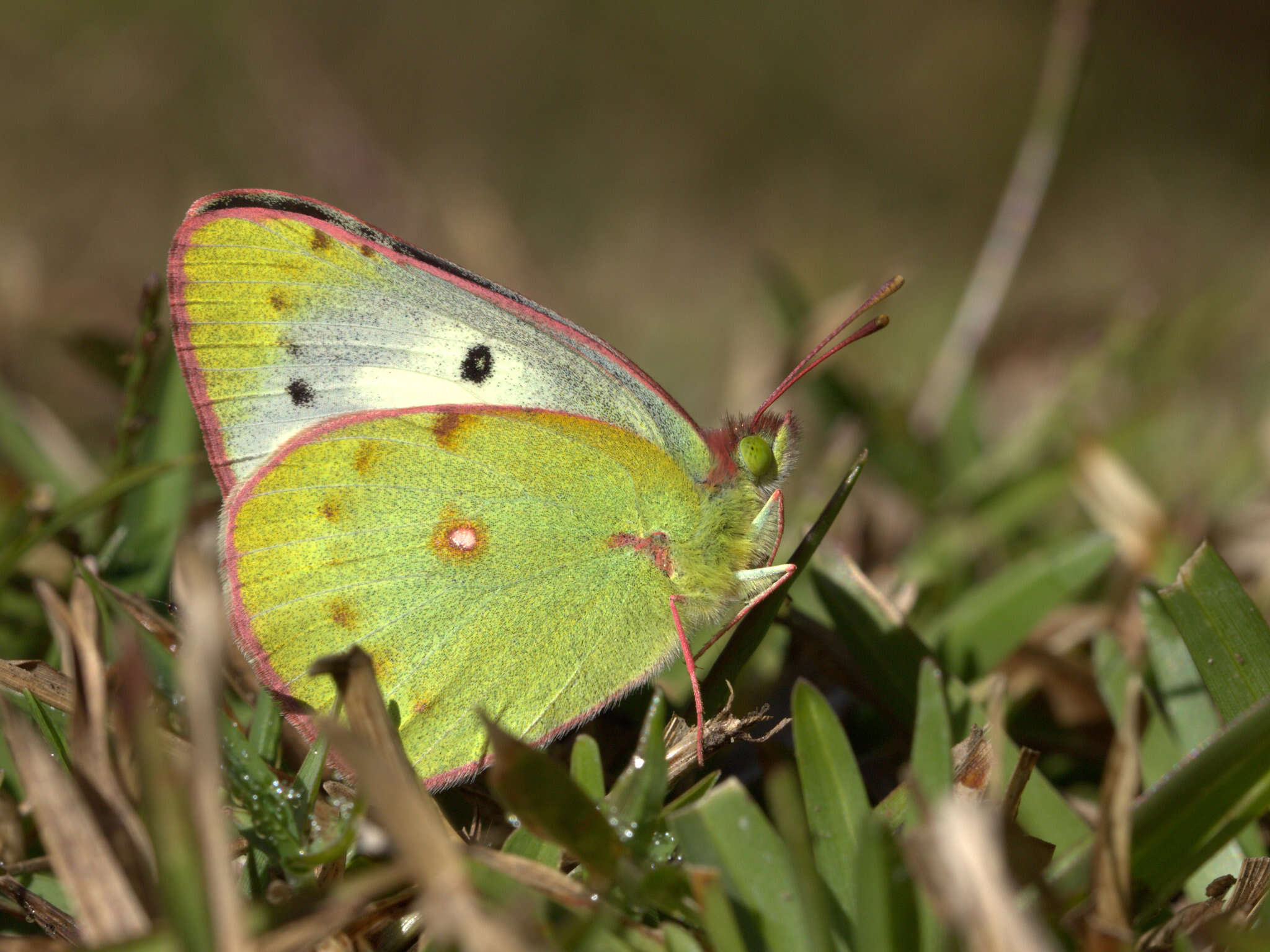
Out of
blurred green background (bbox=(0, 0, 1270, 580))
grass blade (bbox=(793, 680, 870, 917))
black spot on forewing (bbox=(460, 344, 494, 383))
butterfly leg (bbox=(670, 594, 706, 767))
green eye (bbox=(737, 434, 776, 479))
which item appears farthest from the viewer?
blurred green background (bbox=(0, 0, 1270, 580))

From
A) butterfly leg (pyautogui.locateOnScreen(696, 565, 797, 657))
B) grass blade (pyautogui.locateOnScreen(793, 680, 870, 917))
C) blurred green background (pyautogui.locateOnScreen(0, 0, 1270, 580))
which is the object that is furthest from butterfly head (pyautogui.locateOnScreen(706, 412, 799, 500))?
blurred green background (pyautogui.locateOnScreen(0, 0, 1270, 580))

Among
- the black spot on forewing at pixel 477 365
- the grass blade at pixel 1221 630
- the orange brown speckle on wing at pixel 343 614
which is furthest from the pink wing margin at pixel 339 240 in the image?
the grass blade at pixel 1221 630

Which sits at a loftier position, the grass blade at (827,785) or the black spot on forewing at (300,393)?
the black spot on forewing at (300,393)

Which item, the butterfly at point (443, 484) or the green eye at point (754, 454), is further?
the green eye at point (754, 454)

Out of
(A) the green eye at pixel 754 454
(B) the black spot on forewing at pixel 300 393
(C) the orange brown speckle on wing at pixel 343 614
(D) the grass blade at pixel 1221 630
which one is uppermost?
(B) the black spot on forewing at pixel 300 393

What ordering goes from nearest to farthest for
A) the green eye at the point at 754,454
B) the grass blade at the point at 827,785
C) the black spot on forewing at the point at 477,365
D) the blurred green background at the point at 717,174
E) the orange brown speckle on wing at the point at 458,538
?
1. the grass blade at the point at 827,785
2. the orange brown speckle on wing at the point at 458,538
3. the green eye at the point at 754,454
4. the black spot on forewing at the point at 477,365
5. the blurred green background at the point at 717,174

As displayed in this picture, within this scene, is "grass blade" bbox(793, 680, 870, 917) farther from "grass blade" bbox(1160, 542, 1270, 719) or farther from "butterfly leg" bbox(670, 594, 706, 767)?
"grass blade" bbox(1160, 542, 1270, 719)

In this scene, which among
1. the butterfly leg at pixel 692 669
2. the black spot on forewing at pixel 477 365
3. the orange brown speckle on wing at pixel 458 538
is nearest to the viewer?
the butterfly leg at pixel 692 669

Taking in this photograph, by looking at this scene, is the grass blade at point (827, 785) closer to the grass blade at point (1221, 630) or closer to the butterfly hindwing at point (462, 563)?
the butterfly hindwing at point (462, 563)
